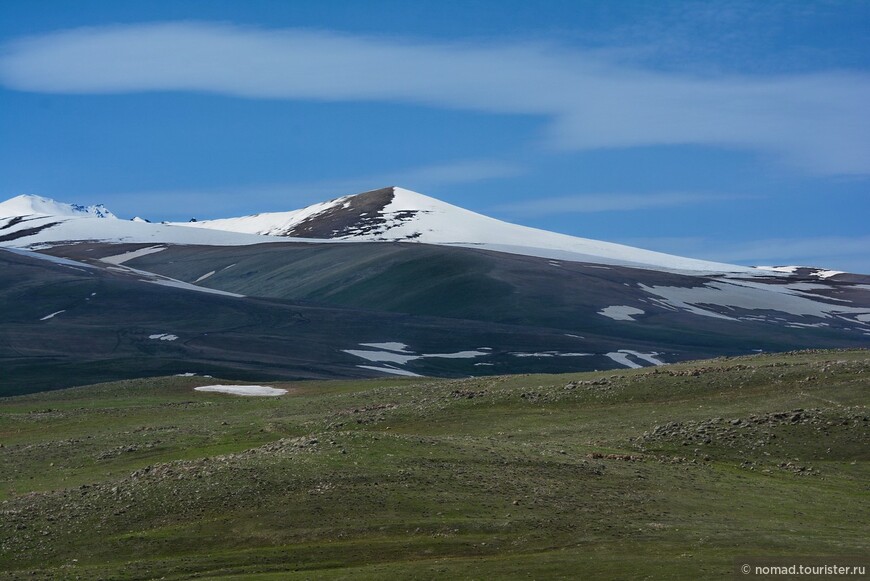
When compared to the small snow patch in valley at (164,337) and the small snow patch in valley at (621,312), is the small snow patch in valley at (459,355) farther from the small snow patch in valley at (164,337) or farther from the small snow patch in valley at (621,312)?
the small snow patch in valley at (621,312)

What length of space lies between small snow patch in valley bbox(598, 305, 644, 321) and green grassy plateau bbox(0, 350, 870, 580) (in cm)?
12468

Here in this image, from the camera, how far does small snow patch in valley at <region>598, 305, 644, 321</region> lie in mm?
180625

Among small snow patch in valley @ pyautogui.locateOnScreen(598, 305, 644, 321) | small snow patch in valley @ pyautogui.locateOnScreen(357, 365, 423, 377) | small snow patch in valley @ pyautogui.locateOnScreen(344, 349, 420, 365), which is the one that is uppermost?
small snow patch in valley @ pyautogui.locateOnScreen(598, 305, 644, 321)

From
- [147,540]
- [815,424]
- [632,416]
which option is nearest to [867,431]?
[815,424]

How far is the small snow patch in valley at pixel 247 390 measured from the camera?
245ft

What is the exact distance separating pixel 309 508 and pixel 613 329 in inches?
5564

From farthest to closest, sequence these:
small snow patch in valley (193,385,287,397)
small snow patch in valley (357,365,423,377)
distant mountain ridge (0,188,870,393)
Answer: distant mountain ridge (0,188,870,393) < small snow patch in valley (357,365,423,377) < small snow patch in valley (193,385,287,397)

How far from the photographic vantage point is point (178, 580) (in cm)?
2780

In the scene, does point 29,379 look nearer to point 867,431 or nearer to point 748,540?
point 867,431

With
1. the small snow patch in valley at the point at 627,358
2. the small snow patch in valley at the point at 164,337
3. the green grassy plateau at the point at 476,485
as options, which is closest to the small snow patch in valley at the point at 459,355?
the small snow patch in valley at the point at 627,358

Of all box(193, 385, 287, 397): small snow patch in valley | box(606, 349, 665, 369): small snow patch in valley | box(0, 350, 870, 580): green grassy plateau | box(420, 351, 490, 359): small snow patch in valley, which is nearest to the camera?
box(0, 350, 870, 580): green grassy plateau

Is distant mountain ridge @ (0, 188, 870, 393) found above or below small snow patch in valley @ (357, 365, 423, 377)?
above

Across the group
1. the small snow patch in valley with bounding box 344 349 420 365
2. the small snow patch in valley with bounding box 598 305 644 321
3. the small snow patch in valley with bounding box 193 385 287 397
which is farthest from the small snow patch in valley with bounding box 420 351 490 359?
the small snow patch in valley with bounding box 193 385 287 397

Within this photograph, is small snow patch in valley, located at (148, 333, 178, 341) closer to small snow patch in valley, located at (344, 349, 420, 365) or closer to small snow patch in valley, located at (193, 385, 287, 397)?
small snow patch in valley, located at (344, 349, 420, 365)
